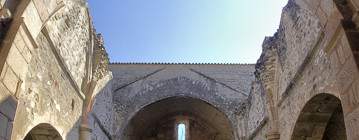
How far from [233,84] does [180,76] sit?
1947 mm

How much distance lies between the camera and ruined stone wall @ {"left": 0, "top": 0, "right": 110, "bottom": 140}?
430 centimetres

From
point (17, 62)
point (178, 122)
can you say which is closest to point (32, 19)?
point (17, 62)

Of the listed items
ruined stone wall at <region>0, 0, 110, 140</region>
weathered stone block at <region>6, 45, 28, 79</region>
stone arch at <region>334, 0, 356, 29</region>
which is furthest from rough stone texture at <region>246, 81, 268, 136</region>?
weathered stone block at <region>6, 45, 28, 79</region>

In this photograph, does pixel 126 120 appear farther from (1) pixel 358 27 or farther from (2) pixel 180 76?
(1) pixel 358 27

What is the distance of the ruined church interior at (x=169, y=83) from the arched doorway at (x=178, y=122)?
0.09m

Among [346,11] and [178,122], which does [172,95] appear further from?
[346,11]

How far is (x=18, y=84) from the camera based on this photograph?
4434 mm

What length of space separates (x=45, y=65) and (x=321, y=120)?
15.7ft

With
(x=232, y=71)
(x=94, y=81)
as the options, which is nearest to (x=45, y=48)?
(x=94, y=81)

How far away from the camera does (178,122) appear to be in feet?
55.4

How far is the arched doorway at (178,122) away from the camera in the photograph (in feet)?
49.2

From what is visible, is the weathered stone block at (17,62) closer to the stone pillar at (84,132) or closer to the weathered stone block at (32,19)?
the weathered stone block at (32,19)

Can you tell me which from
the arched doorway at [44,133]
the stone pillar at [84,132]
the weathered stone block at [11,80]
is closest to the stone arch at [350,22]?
the weathered stone block at [11,80]

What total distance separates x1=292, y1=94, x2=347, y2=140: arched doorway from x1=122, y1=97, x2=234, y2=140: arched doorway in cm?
690
